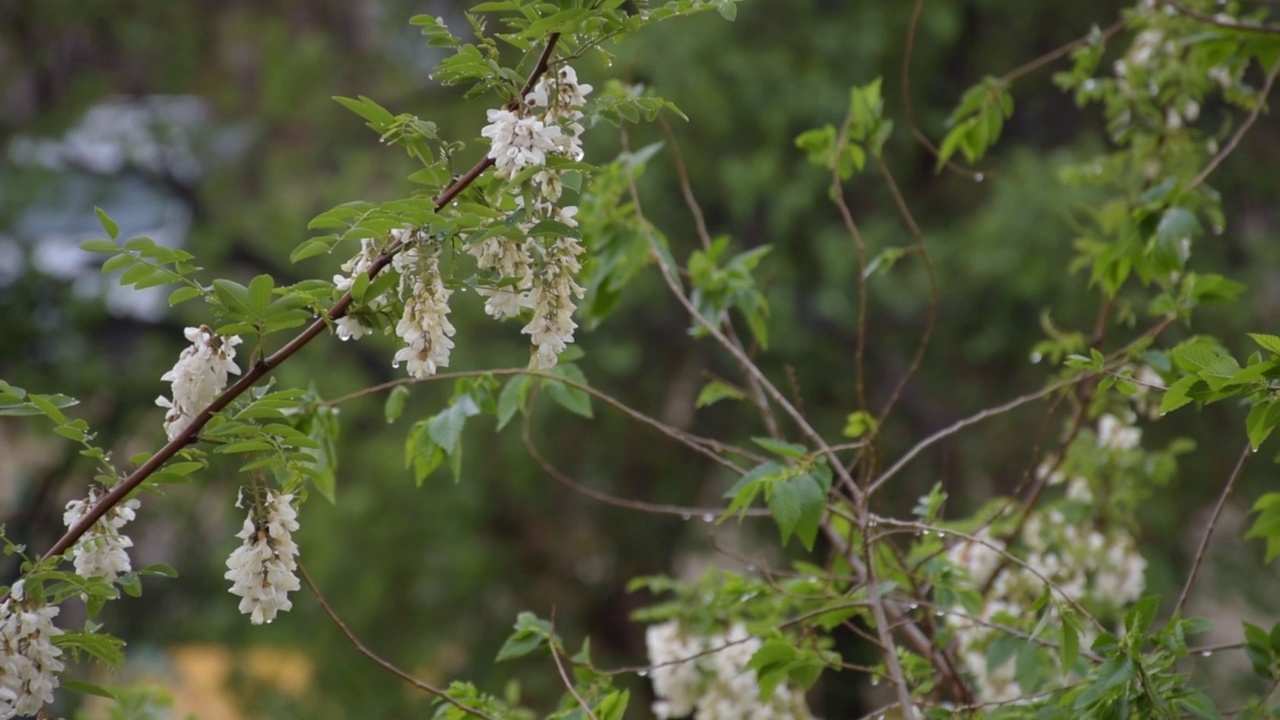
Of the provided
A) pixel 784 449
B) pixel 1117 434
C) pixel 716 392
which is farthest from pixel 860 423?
pixel 1117 434

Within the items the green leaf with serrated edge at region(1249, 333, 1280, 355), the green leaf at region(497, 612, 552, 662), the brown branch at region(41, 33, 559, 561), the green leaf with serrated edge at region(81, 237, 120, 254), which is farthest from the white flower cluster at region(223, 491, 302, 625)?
the green leaf with serrated edge at region(1249, 333, 1280, 355)

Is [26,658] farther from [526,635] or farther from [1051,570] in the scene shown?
[1051,570]

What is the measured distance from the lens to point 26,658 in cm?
81

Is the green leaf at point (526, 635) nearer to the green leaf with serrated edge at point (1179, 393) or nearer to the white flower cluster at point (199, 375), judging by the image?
the white flower cluster at point (199, 375)

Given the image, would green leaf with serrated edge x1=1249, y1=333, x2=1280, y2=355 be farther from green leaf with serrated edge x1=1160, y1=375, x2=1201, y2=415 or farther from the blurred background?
the blurred background

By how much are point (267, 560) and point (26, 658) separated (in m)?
0.17

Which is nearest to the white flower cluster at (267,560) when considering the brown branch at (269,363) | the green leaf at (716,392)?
the brown branch at (269,363)

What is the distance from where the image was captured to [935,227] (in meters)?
4.45

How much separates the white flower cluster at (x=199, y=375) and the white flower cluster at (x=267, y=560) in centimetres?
8

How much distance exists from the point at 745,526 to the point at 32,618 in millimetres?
3833

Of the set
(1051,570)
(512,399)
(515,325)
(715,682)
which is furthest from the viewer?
(515,325)

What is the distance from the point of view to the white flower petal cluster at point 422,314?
2.66 ft

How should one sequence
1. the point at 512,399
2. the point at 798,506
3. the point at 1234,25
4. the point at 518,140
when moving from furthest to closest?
the point at 1234,25 → the point at 512,399 → the point at 798,506 → the point at 518,140

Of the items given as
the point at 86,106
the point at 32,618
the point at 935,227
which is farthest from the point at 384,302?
the point at 86,106
